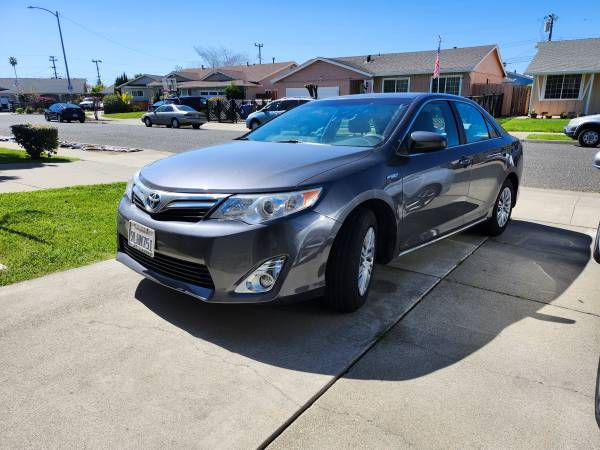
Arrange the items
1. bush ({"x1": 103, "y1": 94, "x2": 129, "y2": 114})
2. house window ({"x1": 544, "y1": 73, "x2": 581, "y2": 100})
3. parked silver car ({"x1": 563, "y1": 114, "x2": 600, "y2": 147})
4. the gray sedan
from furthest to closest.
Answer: bush ({"x1": 103, "y1": 94, "x2": 129, "y2": 114})
house window ({"x1": 544, "y1": 73, "x2": 581, "y2": 100})
the gray sedan
parked silver car ({"x1": 563, "y1": 114, "x2": 600, "y2": 147})

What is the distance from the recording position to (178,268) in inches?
117

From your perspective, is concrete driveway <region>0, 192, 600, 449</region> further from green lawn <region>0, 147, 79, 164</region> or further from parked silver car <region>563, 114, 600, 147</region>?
parked silver car <region>563, 114, 600, 147</region>

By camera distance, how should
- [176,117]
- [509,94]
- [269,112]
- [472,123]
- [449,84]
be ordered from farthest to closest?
1. [449,84]
2. [509,94]
3. [176,117]
4. [269,112]
5. [472,123]

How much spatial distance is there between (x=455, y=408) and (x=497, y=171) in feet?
10.9

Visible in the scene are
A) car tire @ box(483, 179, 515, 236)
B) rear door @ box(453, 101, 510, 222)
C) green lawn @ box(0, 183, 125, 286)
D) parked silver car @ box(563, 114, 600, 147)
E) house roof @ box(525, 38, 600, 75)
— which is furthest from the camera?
house roof @ box(525, 38, 600, 75)

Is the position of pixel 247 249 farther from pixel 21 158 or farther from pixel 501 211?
pixel 21 158

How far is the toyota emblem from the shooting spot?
9.98 feet

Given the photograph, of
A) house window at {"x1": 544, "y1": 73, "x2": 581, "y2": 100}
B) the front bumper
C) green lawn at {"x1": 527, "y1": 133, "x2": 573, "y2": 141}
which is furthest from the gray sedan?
the front bumper

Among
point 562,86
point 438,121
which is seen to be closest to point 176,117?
point 562,86

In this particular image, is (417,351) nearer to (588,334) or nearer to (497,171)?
(588,334)

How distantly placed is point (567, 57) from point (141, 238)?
98.6 ft

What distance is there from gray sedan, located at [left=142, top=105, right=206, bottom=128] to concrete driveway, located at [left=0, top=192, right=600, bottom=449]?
73.5 ft

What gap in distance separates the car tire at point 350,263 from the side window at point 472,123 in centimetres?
195

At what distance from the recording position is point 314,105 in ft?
15.0
